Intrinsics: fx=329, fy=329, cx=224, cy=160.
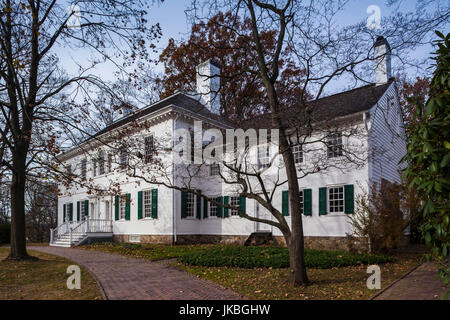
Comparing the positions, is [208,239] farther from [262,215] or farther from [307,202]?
[307,202]

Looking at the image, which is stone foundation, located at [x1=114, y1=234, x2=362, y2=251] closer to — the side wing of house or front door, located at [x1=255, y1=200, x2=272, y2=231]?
front door, located at [x1=255, y1=200, x2=272, y2=231]

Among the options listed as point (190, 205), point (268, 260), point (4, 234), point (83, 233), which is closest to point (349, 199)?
point (268, 260)

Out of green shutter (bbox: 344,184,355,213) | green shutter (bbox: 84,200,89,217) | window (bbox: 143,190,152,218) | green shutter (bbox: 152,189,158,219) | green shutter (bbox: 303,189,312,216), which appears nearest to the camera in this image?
green shutter (bbox: 344,184,355,213)

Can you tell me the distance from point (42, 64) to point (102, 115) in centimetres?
403

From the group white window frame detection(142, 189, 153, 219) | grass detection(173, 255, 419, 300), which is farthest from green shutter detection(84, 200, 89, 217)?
grass detection(173, 255, 419, 300)

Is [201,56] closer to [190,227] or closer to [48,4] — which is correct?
[190,227]

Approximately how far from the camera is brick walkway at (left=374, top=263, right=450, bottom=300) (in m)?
6.21

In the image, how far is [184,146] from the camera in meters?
16.7

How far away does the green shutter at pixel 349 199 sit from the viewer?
12.8 meters

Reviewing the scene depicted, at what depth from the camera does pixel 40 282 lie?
25.8 ft

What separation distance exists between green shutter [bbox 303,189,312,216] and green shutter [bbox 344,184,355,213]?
5.25 ft

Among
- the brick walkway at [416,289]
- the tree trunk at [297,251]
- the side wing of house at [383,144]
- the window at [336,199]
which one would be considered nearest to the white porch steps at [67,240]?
the window at [336,199]

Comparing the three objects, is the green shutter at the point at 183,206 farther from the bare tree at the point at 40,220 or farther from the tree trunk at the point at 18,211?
the bare tree at the point at 40,220
